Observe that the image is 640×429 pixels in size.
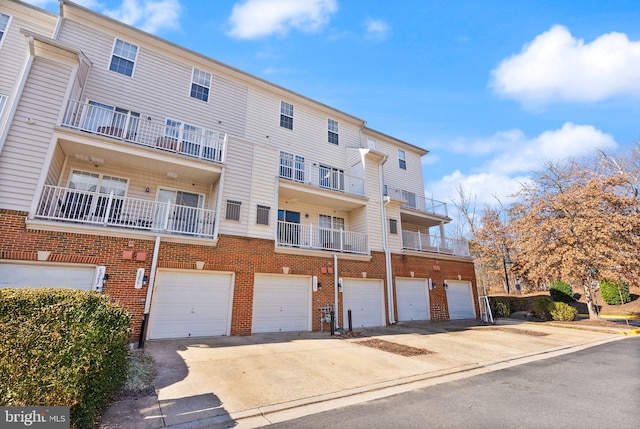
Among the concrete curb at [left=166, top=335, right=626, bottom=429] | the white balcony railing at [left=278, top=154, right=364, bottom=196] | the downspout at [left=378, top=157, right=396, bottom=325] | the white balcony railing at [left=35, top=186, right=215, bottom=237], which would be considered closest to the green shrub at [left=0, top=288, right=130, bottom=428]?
the concrete curb at [left=166, top=335, right=626, bottom=429]

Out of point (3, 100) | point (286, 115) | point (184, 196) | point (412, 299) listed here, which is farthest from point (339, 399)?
point (286, 115)

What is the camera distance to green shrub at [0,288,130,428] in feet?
10.9

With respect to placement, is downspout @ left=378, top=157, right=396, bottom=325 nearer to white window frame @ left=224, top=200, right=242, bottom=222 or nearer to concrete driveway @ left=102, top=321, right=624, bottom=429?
concrete driveway @ left=102, top=321, right=624, bottom=429

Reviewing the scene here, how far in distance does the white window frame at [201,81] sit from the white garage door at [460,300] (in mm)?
17215

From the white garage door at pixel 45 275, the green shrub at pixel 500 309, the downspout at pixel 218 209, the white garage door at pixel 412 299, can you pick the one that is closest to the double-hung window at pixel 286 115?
the downspout at pixel 218 209

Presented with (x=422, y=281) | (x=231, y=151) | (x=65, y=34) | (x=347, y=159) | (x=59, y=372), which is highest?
(x=65, y=34)

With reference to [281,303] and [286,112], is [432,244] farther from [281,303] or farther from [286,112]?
[286,112]

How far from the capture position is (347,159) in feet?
55.9

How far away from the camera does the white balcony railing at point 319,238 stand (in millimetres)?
12422

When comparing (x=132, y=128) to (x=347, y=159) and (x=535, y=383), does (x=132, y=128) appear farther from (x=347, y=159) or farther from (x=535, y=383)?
(x=535, y=383)

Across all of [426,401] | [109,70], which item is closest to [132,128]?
[109,70]

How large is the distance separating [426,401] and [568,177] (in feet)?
74.9

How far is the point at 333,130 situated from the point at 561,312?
1793 centimetres

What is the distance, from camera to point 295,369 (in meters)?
6.52
